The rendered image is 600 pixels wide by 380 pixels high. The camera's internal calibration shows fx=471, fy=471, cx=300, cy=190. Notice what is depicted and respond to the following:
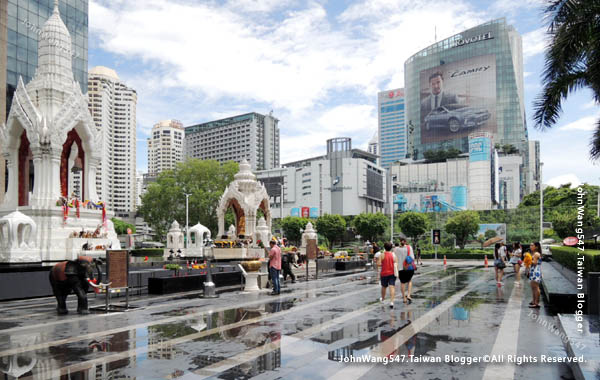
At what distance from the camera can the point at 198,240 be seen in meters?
47.5

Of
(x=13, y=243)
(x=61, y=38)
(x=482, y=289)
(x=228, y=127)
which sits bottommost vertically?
(x=482, y=289)

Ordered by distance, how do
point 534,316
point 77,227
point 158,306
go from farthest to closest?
point 77,227 < point 158,306 < point 534,316

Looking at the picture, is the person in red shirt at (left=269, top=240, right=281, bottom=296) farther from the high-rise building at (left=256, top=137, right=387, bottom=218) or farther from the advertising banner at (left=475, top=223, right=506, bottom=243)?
the high-rise building at (left=256, top=137, right=387, bottom=218)

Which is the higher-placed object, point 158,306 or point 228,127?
point 228,127

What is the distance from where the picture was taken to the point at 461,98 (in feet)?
471

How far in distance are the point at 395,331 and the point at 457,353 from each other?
78.4 inches

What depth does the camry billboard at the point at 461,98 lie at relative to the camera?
141m

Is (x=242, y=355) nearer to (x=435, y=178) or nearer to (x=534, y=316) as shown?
(x=534, y=316)

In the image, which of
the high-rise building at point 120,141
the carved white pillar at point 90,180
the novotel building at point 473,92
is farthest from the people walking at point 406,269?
the high-rise building at point 120,141

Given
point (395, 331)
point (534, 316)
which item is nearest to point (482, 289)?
point (534, 316)

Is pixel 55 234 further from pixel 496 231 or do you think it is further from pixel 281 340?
pixel 496 231

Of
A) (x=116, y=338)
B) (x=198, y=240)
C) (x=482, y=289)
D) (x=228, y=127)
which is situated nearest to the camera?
(x=116, y=338)

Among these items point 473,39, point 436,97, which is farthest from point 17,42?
point 473,39

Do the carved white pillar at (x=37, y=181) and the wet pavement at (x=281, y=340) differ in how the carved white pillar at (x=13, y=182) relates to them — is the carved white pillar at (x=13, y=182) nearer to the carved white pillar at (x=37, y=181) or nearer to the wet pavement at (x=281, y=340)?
the carved white pillar at (x=37, y=181)
